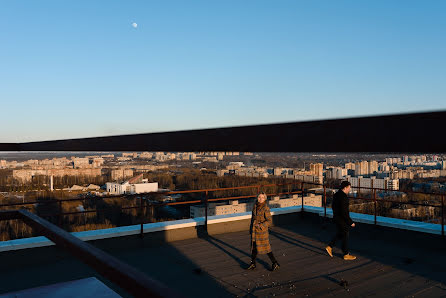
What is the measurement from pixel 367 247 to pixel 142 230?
4006 millimetres

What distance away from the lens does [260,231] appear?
18.5 feet

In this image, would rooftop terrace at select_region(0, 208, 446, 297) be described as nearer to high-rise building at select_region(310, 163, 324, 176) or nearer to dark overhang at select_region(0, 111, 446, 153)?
dark overhang at select_region(0, 111, 446, 153)

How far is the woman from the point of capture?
5.55 m

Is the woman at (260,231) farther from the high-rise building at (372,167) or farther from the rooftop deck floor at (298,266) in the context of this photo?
the high-rise building at (372,167)

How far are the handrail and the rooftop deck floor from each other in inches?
151

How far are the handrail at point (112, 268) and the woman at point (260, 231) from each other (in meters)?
4.74

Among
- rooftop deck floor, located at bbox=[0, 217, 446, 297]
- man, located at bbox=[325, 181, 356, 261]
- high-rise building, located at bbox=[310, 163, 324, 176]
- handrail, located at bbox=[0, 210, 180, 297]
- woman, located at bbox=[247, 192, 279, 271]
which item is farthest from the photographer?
high-rise building, located at bbox=[310, 163, 324, 176]

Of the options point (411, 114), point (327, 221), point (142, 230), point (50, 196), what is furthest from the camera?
point (50, 196)

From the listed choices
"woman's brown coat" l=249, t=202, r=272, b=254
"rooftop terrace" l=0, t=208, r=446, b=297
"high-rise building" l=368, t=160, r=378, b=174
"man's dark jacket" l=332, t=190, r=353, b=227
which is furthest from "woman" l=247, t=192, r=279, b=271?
"high-rise building" l=368, t=160, r=378, b=174

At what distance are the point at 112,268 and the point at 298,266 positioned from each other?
213 inches

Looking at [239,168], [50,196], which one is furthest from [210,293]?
[50,196]

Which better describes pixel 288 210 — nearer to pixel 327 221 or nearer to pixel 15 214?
pixel 327 221

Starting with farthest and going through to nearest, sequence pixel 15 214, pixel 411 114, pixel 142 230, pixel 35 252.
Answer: pixel 142 230 < pixel 35 252 < pixel 15 214 < pixel 411 114

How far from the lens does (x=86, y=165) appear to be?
60.6 m
